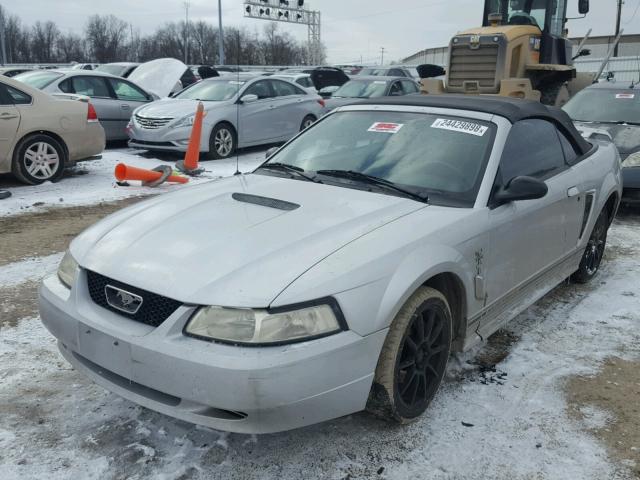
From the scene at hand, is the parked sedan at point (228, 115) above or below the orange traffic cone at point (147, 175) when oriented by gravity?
above

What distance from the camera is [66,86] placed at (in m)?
11.2

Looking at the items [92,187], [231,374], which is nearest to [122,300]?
[231,374]

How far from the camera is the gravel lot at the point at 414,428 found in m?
2.66

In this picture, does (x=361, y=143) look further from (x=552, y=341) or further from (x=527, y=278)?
(x=552, y=341)

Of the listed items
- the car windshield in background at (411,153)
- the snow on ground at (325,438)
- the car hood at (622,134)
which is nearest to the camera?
the snow on ground at (325,438)

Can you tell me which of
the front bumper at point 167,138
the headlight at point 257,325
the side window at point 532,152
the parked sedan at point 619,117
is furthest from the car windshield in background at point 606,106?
the headlight at point 257,325

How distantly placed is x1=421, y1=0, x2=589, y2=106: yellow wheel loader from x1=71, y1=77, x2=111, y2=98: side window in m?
6.22

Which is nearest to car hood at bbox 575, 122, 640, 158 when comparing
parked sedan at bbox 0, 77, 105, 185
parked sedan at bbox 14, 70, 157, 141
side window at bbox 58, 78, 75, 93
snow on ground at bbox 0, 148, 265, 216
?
snow on ground at bbox 0, 148, 265, 216

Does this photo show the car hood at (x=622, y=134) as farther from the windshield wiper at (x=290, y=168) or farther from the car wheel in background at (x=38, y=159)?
the car wheel in background at (x=38, y=159)

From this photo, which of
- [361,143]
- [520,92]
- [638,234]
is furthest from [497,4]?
[361,143]

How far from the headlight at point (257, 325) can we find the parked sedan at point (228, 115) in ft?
26.6

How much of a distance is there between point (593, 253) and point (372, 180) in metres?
2.57

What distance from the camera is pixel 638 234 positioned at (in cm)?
675

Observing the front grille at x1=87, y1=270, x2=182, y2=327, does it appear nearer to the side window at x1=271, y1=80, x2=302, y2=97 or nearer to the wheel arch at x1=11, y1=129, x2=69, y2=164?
the wheel arch at x1=11, y1=129, x2=69, y2=164
